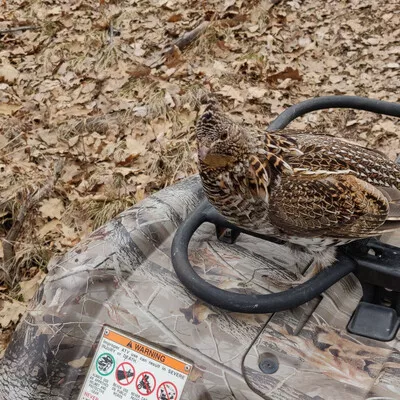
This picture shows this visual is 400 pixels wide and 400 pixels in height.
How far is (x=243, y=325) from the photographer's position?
7.59ft

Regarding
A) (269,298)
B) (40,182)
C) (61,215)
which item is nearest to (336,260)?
(269,298)

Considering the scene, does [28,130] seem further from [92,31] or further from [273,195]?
[273,195]

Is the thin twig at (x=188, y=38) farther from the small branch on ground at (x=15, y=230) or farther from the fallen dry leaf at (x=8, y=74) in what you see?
the small branch on ground at (x=15, y=230)

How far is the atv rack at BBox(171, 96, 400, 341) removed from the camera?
2168 mm

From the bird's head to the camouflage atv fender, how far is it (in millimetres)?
573

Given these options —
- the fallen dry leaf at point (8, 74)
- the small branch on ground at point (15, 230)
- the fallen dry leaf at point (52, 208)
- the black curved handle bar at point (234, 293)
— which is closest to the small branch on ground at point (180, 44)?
the fallen dry leaf at point (8, 74)

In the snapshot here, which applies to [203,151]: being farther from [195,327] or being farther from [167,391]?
[167,391]

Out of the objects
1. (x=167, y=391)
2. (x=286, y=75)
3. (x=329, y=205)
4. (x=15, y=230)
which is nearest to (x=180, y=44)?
(x=286, y=75)

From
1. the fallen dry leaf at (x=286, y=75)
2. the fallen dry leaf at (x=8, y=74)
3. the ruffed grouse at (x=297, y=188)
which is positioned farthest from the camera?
the fallen dry leaf at (x=8, y=74)

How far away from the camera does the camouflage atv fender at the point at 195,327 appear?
7.07 feet

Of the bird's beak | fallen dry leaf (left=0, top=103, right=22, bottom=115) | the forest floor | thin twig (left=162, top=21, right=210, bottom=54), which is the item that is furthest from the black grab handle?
thin twig (left=162, top=21, right=210, bottom=54)

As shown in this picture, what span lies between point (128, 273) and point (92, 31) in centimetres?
509

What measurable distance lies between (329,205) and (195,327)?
685mm

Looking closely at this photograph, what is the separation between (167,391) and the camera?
2.25 meters
